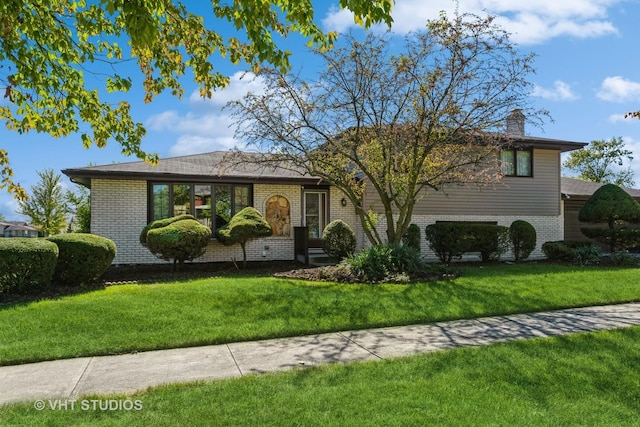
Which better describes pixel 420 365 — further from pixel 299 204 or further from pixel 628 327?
pixel 299 204

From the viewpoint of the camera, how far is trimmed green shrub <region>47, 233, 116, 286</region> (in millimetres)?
9203

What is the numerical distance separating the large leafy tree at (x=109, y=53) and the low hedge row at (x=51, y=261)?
10.3 feet

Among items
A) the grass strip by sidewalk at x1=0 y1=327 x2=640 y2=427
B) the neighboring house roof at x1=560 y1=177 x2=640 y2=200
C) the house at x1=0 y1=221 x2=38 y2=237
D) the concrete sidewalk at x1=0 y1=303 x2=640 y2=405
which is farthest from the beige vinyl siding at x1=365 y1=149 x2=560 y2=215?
the house at x1=0 y1=221 x2=38 y2=237

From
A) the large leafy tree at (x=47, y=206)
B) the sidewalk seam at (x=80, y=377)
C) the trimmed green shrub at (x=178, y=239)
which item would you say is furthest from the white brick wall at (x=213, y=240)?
the large leafy tree at (x=47, y=206)

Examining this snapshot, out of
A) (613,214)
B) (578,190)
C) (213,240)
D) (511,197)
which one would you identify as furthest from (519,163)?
(213,240)

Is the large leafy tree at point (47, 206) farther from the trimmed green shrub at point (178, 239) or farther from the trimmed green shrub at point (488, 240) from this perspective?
the trimmed green shrub at point (488, 240)

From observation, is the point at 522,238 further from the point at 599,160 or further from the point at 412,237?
the point at 599,160

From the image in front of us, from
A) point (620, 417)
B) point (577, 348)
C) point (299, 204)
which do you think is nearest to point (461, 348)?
point (577, 348)

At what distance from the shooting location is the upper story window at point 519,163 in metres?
17.3

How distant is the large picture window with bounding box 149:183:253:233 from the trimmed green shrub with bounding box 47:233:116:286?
168 inches

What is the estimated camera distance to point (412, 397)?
12.2 ft

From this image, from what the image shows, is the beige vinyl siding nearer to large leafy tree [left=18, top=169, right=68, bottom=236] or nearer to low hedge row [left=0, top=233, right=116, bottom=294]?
low hedge row [left=0, top=233, right=116, bottom=294]

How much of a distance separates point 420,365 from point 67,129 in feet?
18.3
